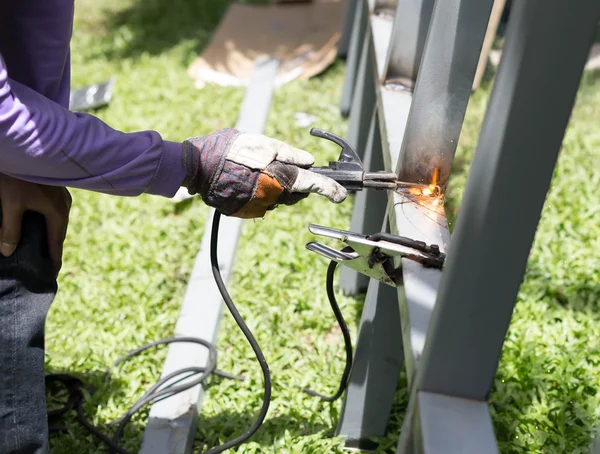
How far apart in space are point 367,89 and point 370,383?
155cm

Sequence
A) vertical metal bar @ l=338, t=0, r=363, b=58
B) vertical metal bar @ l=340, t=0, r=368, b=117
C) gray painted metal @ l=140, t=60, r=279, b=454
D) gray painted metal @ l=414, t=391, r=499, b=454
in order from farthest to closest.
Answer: vertical metal bar @ l=338, t=0, r=363, b=58 → vertical metal bar @ l=340, t=0, r=368, b=117 → gray painted metal @ l=140, t=60, r=279, b=454 → gray painted metal @ l=414, t=391, r=499, b=454

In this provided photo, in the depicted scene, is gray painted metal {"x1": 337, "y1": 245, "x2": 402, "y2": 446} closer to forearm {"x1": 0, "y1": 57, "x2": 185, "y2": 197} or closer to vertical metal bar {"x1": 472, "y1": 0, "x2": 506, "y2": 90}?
forearm {"x1": 0, "y1": 57, "x2": 185, "y2": 197}

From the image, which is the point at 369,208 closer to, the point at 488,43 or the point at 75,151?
the point at 75,151

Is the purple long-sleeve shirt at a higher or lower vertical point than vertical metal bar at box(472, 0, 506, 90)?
lower

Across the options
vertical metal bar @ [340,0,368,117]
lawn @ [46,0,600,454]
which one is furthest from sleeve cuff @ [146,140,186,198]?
vertical metal bar @ [340,0,368,117]

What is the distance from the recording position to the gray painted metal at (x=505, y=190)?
41.6 inches

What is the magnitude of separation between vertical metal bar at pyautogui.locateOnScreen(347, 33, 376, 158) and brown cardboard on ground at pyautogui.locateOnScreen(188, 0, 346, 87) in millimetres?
1794

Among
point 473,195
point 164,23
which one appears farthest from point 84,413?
point 164,23

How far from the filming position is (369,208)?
2.64 metres

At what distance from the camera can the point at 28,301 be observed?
76.5 inches

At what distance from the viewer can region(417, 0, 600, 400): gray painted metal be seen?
106 cm

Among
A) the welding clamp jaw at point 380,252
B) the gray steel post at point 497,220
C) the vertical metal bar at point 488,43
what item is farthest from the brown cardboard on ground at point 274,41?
the gray steel post at point 497,220

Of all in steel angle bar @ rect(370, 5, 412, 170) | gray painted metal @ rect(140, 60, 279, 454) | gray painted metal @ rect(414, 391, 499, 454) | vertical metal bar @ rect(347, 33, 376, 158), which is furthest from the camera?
vertical metal bar @ rect(347, 33, 376, 158)

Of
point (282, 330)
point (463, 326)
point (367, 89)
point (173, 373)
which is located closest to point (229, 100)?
point (367, 89)
